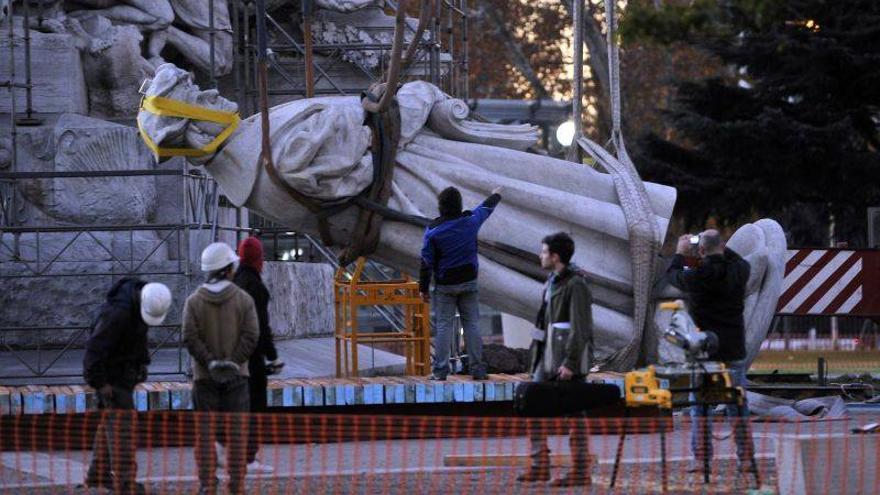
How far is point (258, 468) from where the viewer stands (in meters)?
13.4

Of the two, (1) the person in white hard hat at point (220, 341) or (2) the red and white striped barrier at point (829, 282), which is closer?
(1) the person in white hard hat at point (220, 341)

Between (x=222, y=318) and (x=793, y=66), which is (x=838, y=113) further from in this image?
(x=222, y=318)

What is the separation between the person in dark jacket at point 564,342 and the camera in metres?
12.6

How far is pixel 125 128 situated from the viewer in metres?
18.3

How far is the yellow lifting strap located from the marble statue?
1.9 inches

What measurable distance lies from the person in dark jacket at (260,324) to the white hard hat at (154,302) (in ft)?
3.39

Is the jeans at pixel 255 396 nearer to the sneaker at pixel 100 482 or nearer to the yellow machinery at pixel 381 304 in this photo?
the sneaker at pixel 100 482

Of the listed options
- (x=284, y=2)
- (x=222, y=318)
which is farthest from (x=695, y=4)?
(x=284, y=2)

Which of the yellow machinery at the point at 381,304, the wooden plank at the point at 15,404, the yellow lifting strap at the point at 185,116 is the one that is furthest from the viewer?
the yellow machinery at the point at 381,304

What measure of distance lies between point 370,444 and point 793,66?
24.2 meters

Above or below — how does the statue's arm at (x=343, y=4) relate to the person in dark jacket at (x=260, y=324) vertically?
above

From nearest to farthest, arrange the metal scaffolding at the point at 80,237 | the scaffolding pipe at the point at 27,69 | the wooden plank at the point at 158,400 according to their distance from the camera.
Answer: the wooden plank at the point at 158,400 → the metal scaffolding at the point at 80,237 → the scaffolding pipe at the point at 27,69

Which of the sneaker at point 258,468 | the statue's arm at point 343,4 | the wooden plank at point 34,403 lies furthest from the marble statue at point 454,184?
the statue's arm at point 343,4

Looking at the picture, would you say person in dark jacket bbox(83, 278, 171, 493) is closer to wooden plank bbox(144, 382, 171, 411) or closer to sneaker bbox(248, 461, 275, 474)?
sneaker bbox(248, 461, 275, 474)
